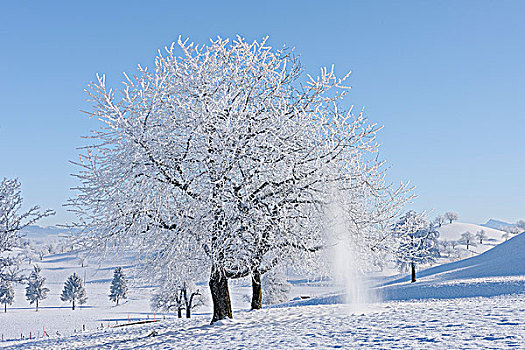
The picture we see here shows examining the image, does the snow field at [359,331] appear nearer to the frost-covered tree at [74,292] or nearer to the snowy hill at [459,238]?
the frost-covered tree at [74,292]

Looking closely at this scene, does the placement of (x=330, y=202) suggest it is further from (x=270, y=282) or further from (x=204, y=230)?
(x=270, y=282)

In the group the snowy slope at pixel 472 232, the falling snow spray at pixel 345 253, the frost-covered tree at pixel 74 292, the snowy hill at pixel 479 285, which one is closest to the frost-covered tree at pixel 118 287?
the frost-covered tree at pixel 74 292

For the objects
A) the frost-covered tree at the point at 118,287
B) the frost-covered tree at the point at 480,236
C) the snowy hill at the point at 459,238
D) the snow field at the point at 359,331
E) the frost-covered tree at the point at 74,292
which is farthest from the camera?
the frost-covered tree at the point at 480,236

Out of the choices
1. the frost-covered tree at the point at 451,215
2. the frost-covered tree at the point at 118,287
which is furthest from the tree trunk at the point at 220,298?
the frost-covered tree at the point at 451,215

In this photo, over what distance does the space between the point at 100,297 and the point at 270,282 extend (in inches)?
2541

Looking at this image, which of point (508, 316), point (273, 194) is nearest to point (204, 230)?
point (273, 194)

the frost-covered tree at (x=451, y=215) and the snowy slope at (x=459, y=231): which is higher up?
the frost-covered tree at (x=451, y=215)

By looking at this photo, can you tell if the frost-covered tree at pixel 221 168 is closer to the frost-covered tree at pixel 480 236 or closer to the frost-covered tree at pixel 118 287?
the frost-covered tree at pixel 118 287

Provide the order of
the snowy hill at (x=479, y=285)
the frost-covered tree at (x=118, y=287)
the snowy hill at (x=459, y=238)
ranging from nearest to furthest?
1. the snowy hill at (x=479, y=285)
2. the frost-covered tree at (x=118, y=287)
3. the snowy hill at (x=459, y=238)

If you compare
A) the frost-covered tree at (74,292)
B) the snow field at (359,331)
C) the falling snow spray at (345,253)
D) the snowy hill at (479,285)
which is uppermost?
the falling snow spray at (345,253)

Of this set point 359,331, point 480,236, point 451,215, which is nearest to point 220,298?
point 359,331

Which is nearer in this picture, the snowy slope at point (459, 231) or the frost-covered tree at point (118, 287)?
the frost-covered tree at point (118, 287)

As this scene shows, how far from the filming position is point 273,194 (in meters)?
14.1

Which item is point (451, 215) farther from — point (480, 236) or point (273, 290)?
point (273, 290)
